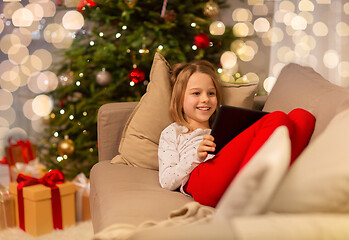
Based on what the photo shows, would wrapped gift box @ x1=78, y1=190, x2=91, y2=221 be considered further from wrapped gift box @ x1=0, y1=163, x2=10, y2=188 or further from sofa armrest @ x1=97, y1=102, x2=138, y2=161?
wrapped gift box @ x1=0, y1=163, x2=10, y2=188

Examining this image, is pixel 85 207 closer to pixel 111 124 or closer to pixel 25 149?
pixel 111 124

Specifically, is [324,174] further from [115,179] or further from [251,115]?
[115,179]

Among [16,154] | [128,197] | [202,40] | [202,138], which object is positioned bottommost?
[16,154]

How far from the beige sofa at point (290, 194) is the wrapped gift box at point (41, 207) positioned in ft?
1.59

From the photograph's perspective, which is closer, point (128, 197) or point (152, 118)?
point (128, 197)

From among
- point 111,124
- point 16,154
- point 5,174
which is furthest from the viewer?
point 16,154

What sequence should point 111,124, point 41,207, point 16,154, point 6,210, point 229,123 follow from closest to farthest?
point 229,123 < point 111,124 < point 41,207 < point 6,210 < point 16,154

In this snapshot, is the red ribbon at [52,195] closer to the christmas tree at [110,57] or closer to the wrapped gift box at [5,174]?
the christmas tree at [110,57]

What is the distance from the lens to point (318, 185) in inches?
31.9

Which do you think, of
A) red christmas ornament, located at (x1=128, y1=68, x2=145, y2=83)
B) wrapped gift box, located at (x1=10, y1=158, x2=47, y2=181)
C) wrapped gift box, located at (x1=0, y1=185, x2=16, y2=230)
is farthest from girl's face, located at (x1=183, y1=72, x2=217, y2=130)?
wrapped gift box, located at (x1=10, y1=158, x2=47, y2=181)

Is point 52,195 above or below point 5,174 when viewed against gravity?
above

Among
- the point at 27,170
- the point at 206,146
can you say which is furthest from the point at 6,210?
the point at 206,146

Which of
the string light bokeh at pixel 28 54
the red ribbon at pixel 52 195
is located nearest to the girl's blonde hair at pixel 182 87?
the red ribbon at pixel 52 195

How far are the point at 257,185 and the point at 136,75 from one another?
200 cm
